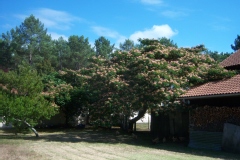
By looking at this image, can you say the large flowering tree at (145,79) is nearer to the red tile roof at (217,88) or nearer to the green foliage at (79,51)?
the red tile roof at (217,88)

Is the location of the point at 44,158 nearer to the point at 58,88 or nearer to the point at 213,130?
the point at 213,130

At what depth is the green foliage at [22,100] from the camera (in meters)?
15.4

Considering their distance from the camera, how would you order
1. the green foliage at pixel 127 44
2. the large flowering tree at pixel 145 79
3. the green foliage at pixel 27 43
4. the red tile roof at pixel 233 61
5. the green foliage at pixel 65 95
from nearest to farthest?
the large flowering tree at pixel 145 79 → the red tile roof at pixel 233 61 → the green foliage at pixel 65 95 → the green foliage at pixel 27 43 → the green foliage at pixel 127 44

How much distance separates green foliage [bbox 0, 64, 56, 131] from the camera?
15445 mm

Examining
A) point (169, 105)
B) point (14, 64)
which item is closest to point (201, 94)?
point (169, 105)

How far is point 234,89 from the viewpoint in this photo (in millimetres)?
12852

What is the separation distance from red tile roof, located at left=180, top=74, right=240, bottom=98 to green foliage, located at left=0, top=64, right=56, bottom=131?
7857mm

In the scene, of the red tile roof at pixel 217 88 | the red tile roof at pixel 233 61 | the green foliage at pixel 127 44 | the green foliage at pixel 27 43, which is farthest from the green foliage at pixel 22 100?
the green foliage at pixel 127 44

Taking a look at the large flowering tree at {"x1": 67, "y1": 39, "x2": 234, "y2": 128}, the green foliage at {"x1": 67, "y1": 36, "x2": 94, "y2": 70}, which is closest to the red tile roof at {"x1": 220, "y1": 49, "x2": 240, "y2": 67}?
the large flowering tree at {"x1": 67, "y1": 39, "x2": 234, "y2": 128}

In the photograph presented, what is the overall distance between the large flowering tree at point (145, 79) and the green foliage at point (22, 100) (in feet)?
10.6

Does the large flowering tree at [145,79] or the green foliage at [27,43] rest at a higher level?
the green foliage at [27,43]

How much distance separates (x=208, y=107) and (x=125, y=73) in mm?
5284

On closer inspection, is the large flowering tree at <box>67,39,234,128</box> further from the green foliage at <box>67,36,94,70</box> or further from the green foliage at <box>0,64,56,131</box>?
the green foliage at <box>67,36,94,70</box>

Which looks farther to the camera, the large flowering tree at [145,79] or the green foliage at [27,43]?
the green foliage at [27,43]
